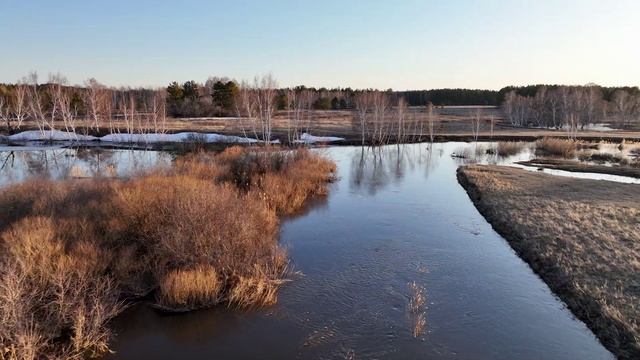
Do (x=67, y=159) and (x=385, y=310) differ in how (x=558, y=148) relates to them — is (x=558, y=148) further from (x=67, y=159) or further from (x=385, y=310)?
(x=67, y=159)

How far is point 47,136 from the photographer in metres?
54.4

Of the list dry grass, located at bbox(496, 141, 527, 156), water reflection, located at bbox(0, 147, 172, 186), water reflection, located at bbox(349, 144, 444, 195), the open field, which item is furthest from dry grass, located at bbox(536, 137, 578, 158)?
water reflection, located at bbox(0, 147, 172, 186)

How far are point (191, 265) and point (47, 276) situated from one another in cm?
286

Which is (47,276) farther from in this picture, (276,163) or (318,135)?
(318,135)

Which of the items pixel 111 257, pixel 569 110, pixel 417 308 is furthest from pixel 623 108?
pixel 111 257

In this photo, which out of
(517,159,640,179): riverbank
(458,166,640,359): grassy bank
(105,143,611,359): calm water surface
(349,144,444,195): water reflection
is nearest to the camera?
(105,143,611,359): calm water surface

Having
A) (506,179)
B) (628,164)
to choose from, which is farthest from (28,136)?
(628,164)

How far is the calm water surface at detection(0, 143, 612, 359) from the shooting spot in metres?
8.66

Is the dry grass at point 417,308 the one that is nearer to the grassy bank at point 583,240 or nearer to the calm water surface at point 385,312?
the calm water surface at point 385,312

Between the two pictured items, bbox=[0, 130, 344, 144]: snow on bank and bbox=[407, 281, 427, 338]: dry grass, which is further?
bbox=[0, 130, 344, 144]: snow on bank

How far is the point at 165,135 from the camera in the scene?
53406mm

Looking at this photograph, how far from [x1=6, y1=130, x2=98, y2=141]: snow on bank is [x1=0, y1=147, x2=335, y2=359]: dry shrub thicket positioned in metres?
43.3

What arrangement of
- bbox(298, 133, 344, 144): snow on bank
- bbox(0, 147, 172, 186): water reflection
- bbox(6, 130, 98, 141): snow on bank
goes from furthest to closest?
bbox(298, 133, 344, 144): snow on bank → bbox(6, 130, 98, 141): snow on bank → bbox(0, 147, 172, 186): water reflection

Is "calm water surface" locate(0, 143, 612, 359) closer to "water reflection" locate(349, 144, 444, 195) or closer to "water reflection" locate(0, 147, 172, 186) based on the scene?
"water reflection" locate(349, 144, 444, 195)
